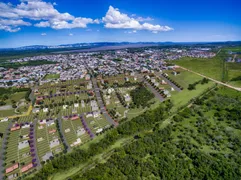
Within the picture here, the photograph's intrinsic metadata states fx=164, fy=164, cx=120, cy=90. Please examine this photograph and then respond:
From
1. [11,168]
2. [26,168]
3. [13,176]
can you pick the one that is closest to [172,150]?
[26,168]

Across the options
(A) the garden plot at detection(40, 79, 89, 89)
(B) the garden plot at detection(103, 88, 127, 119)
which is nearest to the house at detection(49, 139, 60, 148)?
(B) the garden plot at detection(103, 88, 127, 119)

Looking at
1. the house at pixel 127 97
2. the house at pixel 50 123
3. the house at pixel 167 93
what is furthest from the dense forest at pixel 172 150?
the house at pixel 50 123

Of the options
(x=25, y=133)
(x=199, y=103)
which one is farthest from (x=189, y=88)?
(x=25, y=133)

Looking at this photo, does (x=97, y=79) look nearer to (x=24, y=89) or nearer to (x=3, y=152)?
(x=24, y=89)

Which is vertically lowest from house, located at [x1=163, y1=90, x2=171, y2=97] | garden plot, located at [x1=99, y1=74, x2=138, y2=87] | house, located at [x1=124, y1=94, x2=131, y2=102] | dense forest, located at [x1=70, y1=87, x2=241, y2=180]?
dense forest, located at [x1=70, y1=87, x2=241, y2=180]

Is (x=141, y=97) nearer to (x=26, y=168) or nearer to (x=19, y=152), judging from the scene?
(x=19, y=152)

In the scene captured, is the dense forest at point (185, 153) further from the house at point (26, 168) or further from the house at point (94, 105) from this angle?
the house at point (94, 105)

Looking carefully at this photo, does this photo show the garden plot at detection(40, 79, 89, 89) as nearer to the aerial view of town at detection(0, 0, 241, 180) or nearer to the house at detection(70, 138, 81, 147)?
the aerial view of town at detection(0, 0, 241, 180)
